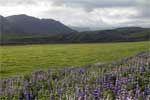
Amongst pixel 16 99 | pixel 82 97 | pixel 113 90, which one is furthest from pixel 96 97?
pixel 16 99

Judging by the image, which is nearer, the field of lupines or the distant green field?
the field of lupines

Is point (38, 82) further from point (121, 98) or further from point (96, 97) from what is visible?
point (121, 98)

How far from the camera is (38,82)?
1366 cm

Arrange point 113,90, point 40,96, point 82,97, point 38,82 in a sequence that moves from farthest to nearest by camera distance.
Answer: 1. point 38,82
2. point 40,96
3. point 113,90
4. point 82,97

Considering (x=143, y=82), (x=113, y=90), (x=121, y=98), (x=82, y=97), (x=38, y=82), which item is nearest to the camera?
(x=121, y=98)

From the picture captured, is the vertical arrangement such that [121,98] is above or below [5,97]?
above

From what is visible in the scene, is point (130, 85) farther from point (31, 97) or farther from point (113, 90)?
point (31, 97)

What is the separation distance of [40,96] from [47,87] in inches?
76.6

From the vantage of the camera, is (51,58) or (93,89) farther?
(51,58)

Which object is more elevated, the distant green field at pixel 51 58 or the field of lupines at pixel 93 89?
the field of lupines at pixel 93 89

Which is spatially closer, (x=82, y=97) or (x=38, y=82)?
(x=82, y=97)

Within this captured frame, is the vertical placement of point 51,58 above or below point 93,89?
below

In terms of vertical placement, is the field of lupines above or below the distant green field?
above

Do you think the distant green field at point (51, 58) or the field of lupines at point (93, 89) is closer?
the field of lupines at point (93, 89)
